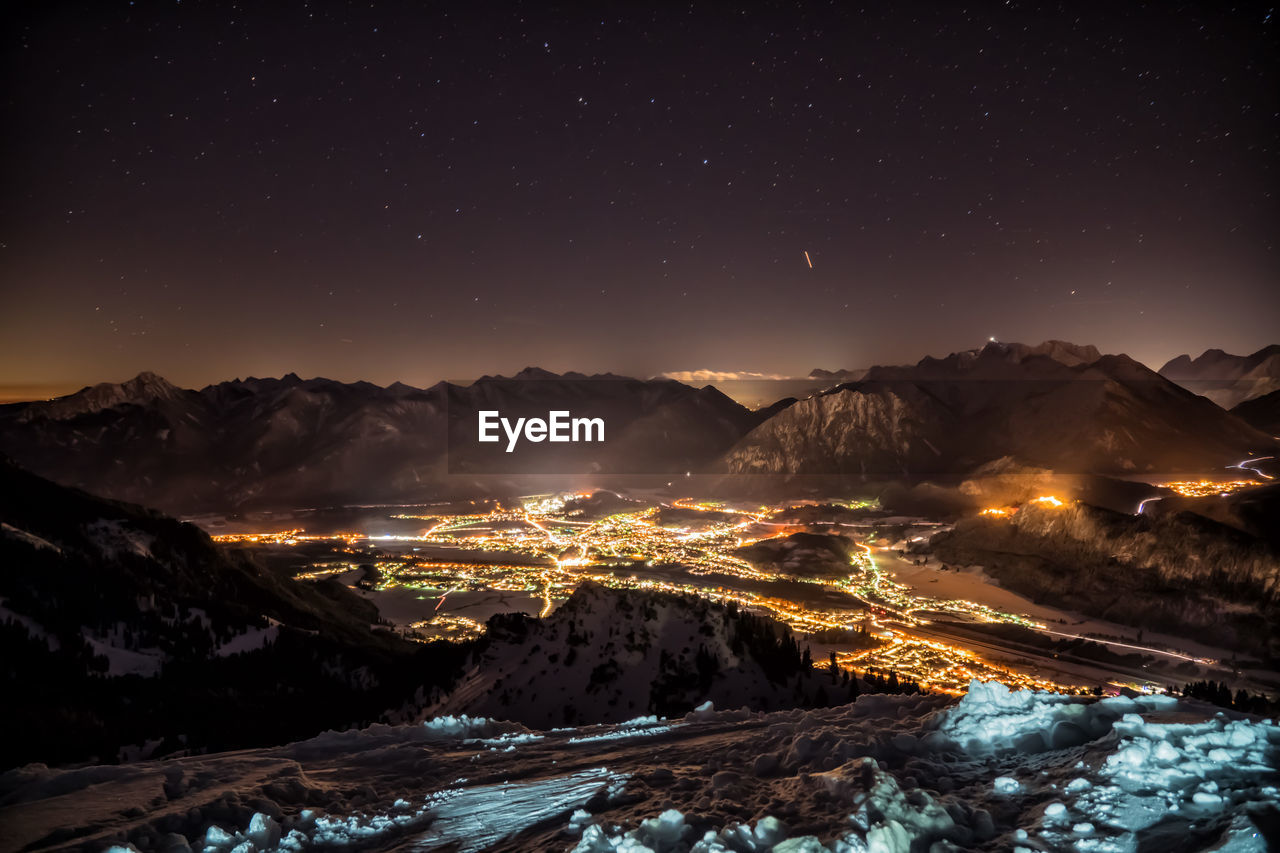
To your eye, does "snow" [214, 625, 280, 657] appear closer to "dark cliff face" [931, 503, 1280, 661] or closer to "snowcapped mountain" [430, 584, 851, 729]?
"snowcapped mountain" [430, 584, 851, 729]

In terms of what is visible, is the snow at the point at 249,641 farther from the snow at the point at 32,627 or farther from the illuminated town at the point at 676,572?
the illuminated town at the point at 676,572

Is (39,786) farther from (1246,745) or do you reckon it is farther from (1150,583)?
(1150,583)

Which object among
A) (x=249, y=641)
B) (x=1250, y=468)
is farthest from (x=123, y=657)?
(x=1250, y=468)

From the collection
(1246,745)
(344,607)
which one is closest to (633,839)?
(1246,745)

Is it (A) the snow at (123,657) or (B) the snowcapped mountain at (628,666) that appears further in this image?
Answer: (A) the snow at (123,657)

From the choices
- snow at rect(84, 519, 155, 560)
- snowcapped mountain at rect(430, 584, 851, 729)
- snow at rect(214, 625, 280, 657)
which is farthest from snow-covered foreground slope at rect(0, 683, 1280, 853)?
snow at rect(84, 519, 155, 560)

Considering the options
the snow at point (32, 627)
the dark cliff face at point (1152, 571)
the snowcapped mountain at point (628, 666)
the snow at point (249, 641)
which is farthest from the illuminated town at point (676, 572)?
the snow at point (32, 627)
